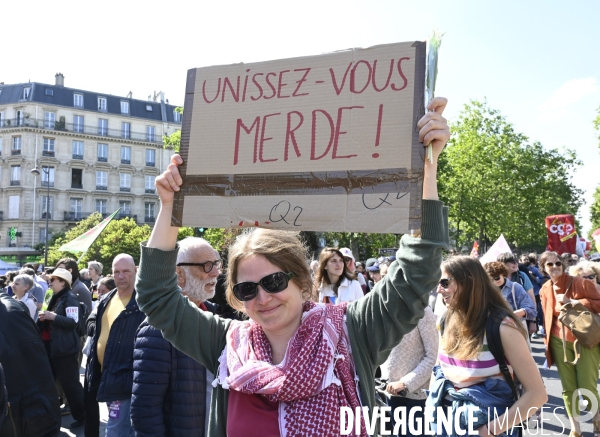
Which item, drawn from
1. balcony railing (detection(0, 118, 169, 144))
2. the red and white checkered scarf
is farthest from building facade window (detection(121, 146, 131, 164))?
the red and white checkered scarf

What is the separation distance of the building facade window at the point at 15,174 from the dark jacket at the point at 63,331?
5146 cm

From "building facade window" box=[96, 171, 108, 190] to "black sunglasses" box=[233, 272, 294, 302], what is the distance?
5707cm

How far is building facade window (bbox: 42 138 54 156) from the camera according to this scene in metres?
52.7

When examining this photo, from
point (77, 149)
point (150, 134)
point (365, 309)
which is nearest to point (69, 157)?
point (77, 149)

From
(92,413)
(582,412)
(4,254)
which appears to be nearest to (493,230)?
(582,412)

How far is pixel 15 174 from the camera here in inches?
2042

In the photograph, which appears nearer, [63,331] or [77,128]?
[63,331]

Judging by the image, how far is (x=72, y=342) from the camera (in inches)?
250

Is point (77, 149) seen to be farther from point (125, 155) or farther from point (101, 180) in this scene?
point (125, 155)

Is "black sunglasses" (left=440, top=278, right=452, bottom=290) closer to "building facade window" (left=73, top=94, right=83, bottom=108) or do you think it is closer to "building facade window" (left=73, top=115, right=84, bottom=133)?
"building facade window" (left=73, top=115, right=84, bottom=133)

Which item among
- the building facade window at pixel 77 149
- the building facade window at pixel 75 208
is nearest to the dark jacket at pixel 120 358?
the building facade window at pixel 75 208

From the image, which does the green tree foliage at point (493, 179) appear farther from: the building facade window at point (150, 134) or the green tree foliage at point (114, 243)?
the building facade window at point (150, 134)

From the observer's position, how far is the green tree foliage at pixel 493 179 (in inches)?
1367

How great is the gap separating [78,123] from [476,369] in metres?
59.2
